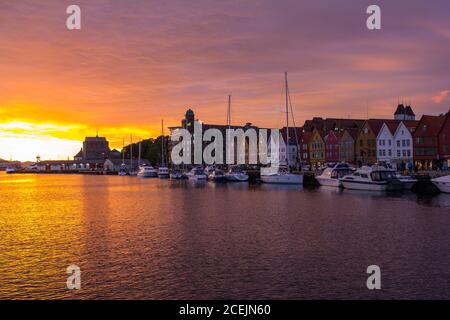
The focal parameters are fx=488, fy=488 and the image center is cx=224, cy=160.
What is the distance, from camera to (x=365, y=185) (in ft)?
259

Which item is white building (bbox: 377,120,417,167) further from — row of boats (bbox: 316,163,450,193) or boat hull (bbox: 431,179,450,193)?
boat hull (bbox: 431,179,450,193)

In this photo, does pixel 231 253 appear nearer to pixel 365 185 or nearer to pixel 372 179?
pixel 372 179

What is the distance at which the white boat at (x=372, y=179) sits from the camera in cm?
7651

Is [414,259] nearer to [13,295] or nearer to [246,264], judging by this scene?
[246,264]

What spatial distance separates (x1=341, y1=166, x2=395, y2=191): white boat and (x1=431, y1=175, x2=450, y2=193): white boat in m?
7.02

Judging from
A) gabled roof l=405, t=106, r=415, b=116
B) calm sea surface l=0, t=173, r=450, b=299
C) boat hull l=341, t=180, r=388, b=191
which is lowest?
calm sea surface l=0, t=173, r=450, b=299

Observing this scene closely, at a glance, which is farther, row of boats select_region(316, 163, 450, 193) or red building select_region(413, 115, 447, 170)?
red building select_region(413, 115, 447, 170)

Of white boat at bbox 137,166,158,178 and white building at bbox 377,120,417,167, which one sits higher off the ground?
white building at bbox 377,120,417,167

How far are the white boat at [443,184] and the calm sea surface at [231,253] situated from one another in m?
19.7

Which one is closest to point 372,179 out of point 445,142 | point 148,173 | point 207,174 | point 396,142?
point 445,142

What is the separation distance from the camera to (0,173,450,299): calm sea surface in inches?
862

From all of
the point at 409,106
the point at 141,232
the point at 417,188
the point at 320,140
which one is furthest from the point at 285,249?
the point at 409,106

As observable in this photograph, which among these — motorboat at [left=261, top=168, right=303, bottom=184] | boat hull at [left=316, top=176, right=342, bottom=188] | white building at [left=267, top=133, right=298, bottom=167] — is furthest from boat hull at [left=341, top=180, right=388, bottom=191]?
white building at [left=267, top=133, right=298, bottom=167]

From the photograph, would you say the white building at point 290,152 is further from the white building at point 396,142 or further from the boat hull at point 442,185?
the boat hull at point 442,185
